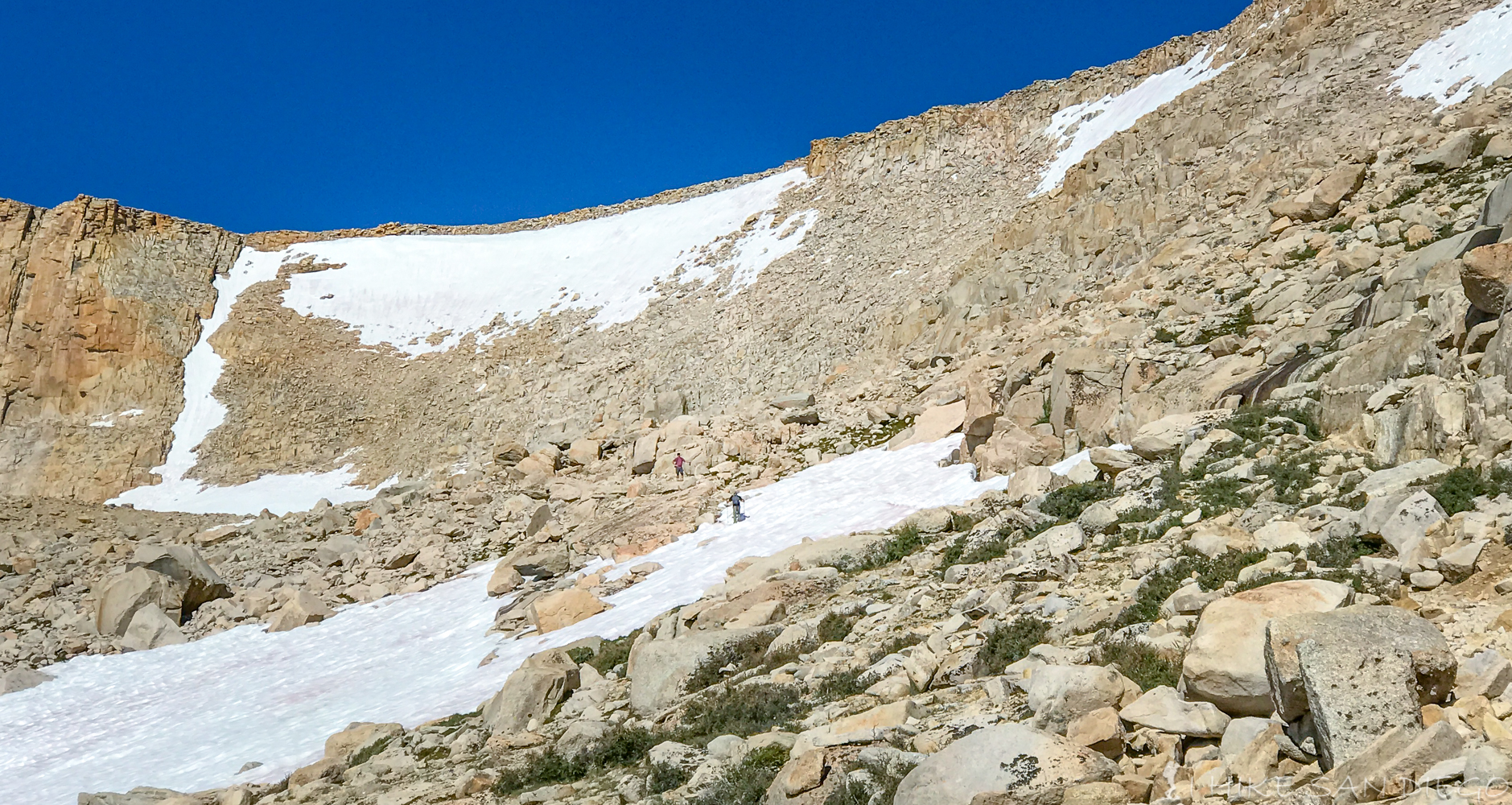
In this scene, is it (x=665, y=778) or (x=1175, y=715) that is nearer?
(x=1175, y=715)

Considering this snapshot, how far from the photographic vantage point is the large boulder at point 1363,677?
4.39 metres

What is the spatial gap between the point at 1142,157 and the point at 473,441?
29771 mm

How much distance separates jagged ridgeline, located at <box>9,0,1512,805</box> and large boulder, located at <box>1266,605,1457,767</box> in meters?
0.02

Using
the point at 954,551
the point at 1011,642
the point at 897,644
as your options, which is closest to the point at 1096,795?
the point at 1011,642

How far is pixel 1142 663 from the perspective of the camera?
648cm

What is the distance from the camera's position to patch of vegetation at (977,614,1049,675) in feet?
25.3

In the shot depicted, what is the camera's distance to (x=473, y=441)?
42.3 metres

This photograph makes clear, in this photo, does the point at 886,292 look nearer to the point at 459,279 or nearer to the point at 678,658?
the point at 678,658

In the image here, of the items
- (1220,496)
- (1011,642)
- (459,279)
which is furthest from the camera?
(459,279)

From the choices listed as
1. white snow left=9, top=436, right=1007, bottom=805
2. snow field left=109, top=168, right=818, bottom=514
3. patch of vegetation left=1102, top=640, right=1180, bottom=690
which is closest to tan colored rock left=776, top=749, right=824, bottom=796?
patch of vegetation left=1102, top=640, right=1180, bottom=690

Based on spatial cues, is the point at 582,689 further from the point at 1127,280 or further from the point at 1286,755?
the point at 1127,280

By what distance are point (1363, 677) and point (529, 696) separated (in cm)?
884

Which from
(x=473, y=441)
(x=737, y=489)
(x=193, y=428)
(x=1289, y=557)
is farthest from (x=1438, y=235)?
(x=193, y=428)

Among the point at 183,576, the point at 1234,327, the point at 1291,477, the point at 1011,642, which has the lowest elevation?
the point at 1011,642
